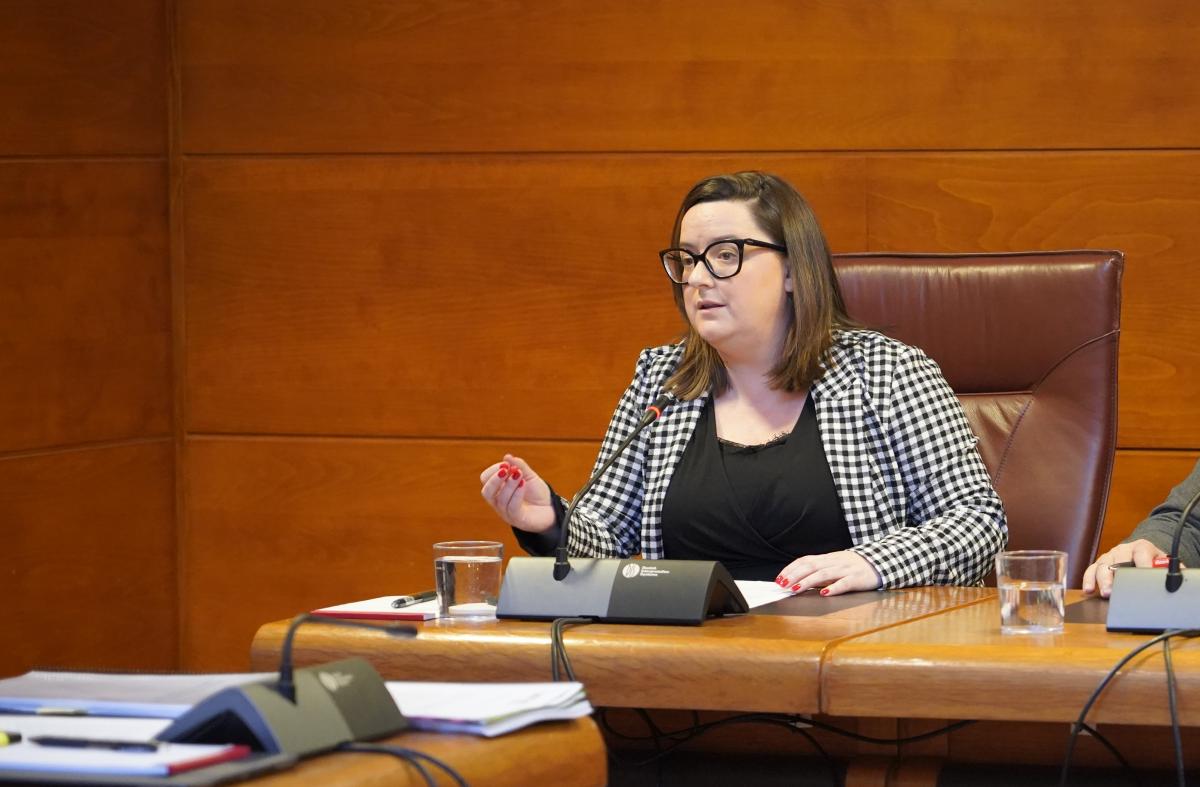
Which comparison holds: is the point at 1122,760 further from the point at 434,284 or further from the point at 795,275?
the point at 434,284

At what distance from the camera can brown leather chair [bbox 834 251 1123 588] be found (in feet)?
7.41

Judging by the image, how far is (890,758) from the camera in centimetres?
153

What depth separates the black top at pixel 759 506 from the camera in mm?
2215

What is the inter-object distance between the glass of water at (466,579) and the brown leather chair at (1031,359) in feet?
2.97

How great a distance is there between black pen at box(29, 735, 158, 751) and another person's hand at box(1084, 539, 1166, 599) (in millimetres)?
1090

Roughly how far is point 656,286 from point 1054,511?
1.22 m

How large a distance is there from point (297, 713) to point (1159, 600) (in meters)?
0.81

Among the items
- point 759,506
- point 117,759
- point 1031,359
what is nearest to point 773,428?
point 759,506

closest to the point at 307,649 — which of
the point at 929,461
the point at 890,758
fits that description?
the point at 890,758

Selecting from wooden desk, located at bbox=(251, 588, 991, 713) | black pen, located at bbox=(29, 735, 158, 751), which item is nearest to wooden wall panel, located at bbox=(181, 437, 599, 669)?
wooden desk, located at bbox=(251, 588, 991, 713)

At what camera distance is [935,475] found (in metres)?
2.18

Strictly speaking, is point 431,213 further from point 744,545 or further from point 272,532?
point 744,545

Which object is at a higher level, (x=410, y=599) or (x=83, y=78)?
(x=83, y=78)

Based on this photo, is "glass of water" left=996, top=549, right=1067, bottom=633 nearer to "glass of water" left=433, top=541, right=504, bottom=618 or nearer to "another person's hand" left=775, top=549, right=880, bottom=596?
"another person's hand" left=775, top=549, right=880, bottom=596
